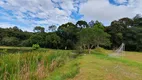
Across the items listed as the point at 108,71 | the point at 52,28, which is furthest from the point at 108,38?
the point at 108,71

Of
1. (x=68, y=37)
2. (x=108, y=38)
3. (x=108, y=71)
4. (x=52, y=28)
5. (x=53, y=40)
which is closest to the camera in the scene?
(x=108, y=71)

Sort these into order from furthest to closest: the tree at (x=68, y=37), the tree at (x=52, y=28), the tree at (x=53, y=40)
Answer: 1. the tree at (x=52, y=28)
2. the tree at (x=68, y=37)
3. the tree at (x=53, y=40)

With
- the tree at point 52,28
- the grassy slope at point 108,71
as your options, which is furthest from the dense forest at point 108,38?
the grassy slope at point 108,71

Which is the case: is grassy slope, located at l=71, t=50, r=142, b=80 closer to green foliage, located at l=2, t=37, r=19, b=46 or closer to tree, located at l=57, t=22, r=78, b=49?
tree, located at l=57, t=22, r=78, b=49

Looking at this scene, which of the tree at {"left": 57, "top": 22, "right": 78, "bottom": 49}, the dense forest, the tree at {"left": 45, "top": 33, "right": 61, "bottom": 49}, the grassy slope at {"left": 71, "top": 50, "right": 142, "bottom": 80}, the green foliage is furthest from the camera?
the green foliage

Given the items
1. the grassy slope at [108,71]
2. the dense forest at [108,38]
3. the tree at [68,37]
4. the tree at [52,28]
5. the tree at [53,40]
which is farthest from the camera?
the tree at [52,28]

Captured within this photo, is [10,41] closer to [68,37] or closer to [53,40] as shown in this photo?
[53,40]

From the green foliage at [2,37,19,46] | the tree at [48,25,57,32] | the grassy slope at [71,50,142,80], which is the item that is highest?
the tree at [48,25,57,32]

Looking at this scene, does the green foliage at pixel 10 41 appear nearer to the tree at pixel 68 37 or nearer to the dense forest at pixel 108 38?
the dense forest at pixel 108 38

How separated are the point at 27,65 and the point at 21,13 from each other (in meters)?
16.6

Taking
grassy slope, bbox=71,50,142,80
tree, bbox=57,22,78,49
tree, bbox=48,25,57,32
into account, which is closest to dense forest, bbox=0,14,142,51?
tree, bbox=57,22,78,49

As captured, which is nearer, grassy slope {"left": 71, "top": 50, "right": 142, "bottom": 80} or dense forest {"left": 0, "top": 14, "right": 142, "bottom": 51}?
grassy slope {"left": 71, "top": 50, "right": 142, "bottom": 80}

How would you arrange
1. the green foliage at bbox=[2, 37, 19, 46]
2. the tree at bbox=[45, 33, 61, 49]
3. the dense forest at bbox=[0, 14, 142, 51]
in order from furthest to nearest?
the green foliage at bbox=[2, 37, 19, 46], the tree at bbox=[45, 33, 61, 49], the dense forest at bbox=[0, 14, 142, 51]

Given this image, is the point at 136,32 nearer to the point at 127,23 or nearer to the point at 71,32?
the point at 127,23
